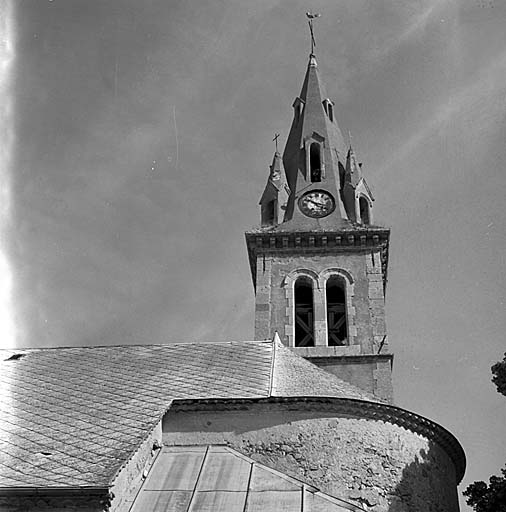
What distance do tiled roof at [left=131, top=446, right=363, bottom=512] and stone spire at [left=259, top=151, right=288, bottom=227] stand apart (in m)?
14.7

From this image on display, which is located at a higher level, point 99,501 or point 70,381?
point 70,381

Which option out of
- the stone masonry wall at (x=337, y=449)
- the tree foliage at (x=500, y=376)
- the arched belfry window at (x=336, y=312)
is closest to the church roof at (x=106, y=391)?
the stone masonry wall at (x=337, y=449)

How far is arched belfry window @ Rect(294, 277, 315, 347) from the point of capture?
22.9 metres

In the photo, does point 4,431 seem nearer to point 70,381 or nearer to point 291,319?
point 70,381

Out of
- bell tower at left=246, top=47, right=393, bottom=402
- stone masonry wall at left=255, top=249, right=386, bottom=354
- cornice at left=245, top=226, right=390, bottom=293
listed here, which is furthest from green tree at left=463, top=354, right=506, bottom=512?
cornice at left=245, top=226, right=390, bottom=293

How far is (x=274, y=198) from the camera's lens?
27.0 m

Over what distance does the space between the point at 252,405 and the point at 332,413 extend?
4.56 ft

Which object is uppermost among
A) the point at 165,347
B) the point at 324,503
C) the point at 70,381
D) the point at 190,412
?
the point at 165,347

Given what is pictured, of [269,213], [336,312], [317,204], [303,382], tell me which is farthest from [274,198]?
[303,382]

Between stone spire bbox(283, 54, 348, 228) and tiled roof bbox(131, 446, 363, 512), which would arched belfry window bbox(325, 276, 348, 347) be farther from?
tiled roof bbox(131, 446, 363, 512)

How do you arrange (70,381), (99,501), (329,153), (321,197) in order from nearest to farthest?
(99,501)
(70,381)
(321,197)
(329,153)

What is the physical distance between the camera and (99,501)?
9.42m

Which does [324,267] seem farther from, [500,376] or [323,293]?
[500,376]

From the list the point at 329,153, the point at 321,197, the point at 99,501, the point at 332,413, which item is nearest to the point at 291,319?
the point at 321,197
